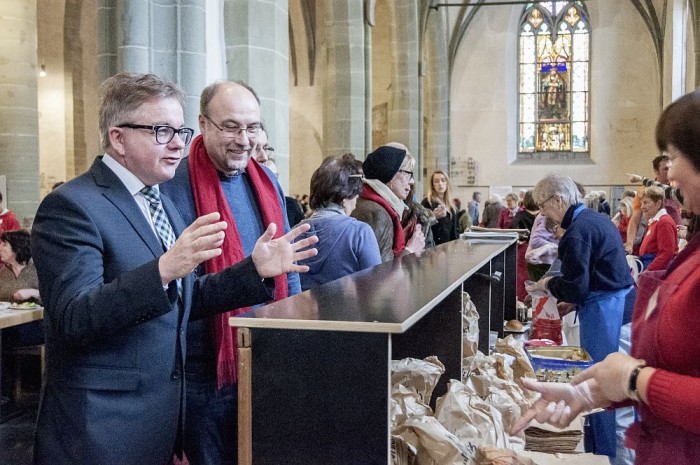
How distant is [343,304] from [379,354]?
27 cm

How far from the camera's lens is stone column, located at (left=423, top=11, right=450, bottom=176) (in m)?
20.7

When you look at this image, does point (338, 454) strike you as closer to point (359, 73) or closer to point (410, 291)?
point (410, 291)

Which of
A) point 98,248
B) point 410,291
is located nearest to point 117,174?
point 98,248

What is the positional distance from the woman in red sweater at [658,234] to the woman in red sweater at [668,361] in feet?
18.5

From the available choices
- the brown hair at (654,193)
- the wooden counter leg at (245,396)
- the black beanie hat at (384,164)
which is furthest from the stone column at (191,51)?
the brown hair at (654,193)

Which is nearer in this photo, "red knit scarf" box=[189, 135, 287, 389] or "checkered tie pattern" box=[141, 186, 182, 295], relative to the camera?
"checkered tie pattern" box=[141, 186, 182, 295]

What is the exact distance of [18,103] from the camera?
1008 centimetres

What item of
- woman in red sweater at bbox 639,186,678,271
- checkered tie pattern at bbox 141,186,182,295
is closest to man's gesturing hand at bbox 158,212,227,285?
checkered tie pattern at bbox 141,186,182,295

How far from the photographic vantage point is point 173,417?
2.05 metres

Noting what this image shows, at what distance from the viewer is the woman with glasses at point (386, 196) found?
14.0 ft

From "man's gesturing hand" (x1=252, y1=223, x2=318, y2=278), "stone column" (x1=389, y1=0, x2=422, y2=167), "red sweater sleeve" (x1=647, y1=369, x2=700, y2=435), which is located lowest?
"red sweater sleeve" (x1=647, y1=369, x2=700, y2=435)

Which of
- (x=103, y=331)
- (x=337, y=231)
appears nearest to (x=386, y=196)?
(x=337, y=231)

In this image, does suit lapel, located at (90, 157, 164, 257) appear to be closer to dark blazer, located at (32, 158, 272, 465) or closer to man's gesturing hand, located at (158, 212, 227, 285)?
dark blazer, located at (32, 158, 272, 465)

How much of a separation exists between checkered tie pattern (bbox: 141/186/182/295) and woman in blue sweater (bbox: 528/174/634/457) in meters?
3.06
